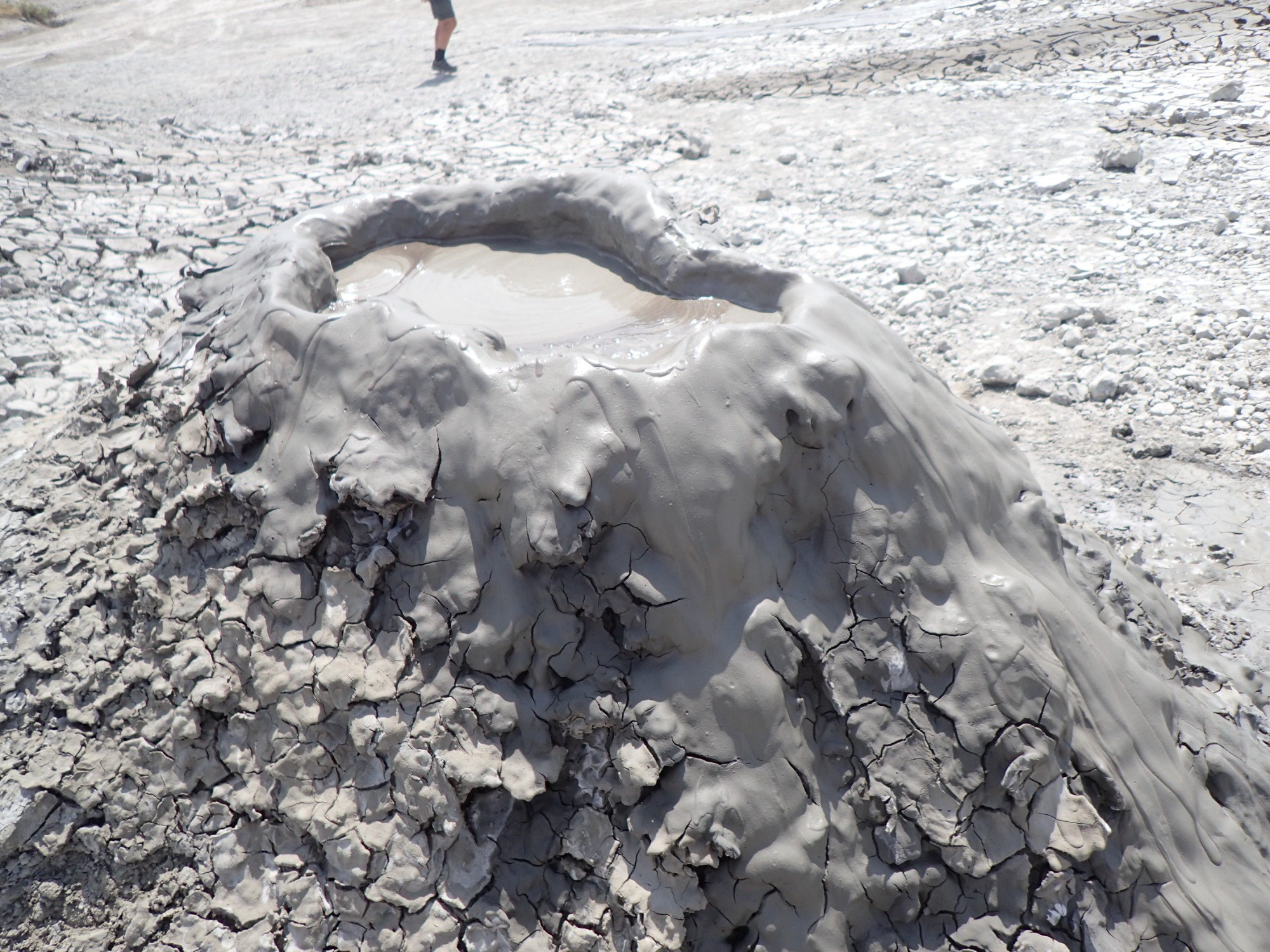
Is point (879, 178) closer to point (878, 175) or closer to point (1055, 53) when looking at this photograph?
point (878, 175)

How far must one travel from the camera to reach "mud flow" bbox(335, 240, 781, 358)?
7.87 ft

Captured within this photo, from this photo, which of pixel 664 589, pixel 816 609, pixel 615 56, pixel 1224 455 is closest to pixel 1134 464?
pixel 1224 455

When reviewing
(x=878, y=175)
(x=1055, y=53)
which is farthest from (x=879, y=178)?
(x=1055, y=53)

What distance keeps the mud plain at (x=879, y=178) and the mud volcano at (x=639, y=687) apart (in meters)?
0.82

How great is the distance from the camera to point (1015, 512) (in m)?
2.28

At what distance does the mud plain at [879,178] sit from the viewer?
384cm

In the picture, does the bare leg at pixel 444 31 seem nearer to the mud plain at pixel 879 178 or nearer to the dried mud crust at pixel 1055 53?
the mud plain at pixel 879 178

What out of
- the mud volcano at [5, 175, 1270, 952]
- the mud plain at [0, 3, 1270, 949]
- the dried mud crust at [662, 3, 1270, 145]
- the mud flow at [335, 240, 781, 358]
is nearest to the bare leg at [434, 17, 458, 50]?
the mud plain at [0, 3, 1270, 949]

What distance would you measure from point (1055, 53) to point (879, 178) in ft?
9.37

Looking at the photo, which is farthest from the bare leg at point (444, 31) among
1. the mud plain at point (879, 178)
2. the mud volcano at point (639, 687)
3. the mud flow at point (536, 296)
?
the mud volcano at point (639, 687)

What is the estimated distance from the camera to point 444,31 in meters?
9.59

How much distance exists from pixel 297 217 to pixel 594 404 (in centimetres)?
156

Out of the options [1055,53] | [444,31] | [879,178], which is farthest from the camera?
[444,31]

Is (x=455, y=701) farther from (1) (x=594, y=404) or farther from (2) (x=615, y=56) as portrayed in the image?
(2) (x=615, y=56)
